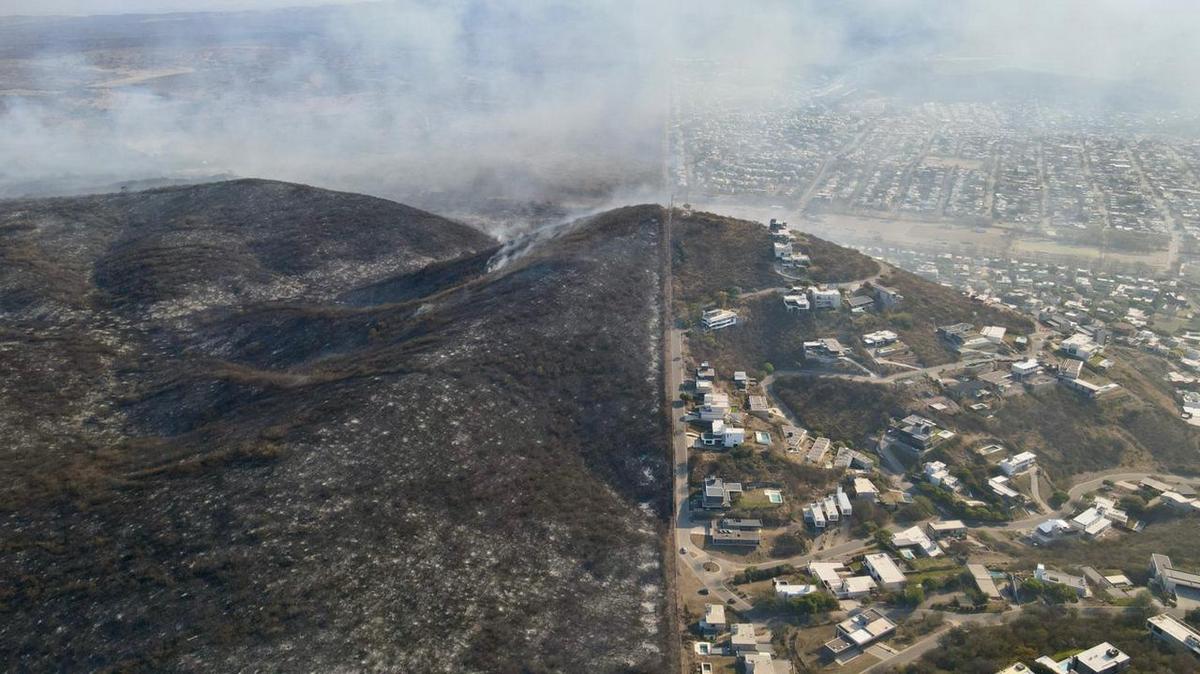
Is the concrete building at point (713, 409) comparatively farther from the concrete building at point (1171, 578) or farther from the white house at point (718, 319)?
the concrete building at point (1171, 578)

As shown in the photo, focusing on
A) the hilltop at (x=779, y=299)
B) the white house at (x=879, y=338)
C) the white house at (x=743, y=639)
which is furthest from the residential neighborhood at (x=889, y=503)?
the hilltop at (x=779, y=299)

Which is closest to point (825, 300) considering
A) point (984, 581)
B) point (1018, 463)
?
Result: point (1018, 463)

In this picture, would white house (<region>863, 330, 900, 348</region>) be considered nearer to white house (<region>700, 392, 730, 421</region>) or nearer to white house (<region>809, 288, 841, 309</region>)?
white house (<region>809, 288, 841, 309</region>)

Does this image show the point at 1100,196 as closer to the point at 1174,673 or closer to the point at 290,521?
the point at 1174,673

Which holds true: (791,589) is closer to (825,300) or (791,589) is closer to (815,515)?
(815,515)

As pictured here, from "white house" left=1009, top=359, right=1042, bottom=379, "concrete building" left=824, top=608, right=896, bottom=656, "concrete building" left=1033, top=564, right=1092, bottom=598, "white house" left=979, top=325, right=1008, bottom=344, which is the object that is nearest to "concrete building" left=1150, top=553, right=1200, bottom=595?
"concrete building" left=1033, top=564, right=1092, bottom=598

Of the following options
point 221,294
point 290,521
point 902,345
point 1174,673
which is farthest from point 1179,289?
point 221,294
